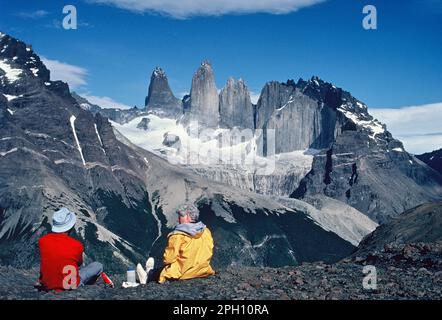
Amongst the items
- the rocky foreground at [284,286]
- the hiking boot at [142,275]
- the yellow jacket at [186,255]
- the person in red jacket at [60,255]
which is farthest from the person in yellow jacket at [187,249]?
the person in red jacket at [60,255]

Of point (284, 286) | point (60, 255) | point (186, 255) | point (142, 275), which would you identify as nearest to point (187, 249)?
point (186, 255)

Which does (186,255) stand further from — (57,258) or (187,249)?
(57,258)

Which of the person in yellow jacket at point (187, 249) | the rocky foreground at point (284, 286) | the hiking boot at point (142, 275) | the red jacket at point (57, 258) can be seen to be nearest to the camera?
the rocky foreground at point (284, 286)

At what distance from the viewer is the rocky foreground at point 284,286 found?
2658cm

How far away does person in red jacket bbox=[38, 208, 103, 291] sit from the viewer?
27781mm

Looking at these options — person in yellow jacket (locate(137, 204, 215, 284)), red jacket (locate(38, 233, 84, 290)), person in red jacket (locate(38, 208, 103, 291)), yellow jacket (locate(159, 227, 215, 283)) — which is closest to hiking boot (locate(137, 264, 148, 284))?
person in yellow jacket (locate(137, 204, 215, 284))

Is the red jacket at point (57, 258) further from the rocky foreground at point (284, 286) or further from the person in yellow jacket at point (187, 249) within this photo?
the person in yellow jacket at point (187, 249)

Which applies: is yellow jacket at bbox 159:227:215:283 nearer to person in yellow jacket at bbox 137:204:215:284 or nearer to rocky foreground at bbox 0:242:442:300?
person in yellow jacket at bbox 137:204:215:284

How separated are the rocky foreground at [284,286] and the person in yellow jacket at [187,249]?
0.65 m

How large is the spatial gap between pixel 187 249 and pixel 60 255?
19.8ft

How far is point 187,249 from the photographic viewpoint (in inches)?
1156
